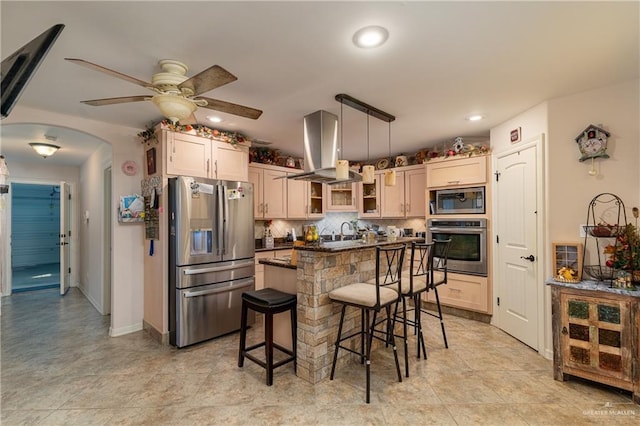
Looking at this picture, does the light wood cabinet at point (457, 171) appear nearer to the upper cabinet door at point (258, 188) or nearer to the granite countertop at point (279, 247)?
the granite countertop at point (279, 247)

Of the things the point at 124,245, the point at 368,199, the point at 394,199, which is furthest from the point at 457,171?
the point at 124,245

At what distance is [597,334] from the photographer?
2350mm

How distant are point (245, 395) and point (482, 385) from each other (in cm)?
195

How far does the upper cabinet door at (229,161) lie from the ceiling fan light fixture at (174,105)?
1.60m

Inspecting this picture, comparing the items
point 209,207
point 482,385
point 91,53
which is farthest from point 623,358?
point 91,53

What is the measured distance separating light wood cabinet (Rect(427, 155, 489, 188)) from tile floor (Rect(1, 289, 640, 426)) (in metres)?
2.04

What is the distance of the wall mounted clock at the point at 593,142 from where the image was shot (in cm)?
264

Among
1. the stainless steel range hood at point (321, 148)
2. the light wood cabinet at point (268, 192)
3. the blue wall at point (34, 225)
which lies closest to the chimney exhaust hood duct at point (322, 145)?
the stainless steel range hood at point (321, 148)

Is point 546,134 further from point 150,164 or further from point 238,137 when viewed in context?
point 150,164

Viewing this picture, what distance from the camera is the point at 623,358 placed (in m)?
2.25

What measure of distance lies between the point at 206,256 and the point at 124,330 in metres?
1.48

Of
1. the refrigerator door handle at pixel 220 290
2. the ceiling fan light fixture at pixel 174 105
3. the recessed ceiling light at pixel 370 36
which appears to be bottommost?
the refrigerator door handle at pixel 220 290

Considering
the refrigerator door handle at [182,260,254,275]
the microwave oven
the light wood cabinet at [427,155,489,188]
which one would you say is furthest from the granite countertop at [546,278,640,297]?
the refrigerator door handle at [182,260,254,275]

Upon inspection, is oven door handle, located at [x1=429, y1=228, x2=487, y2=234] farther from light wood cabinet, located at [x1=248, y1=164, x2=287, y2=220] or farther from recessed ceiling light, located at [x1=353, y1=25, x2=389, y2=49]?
recessed ceiling light, located at [x1=353, y1=25, x2=389, y2=49]
